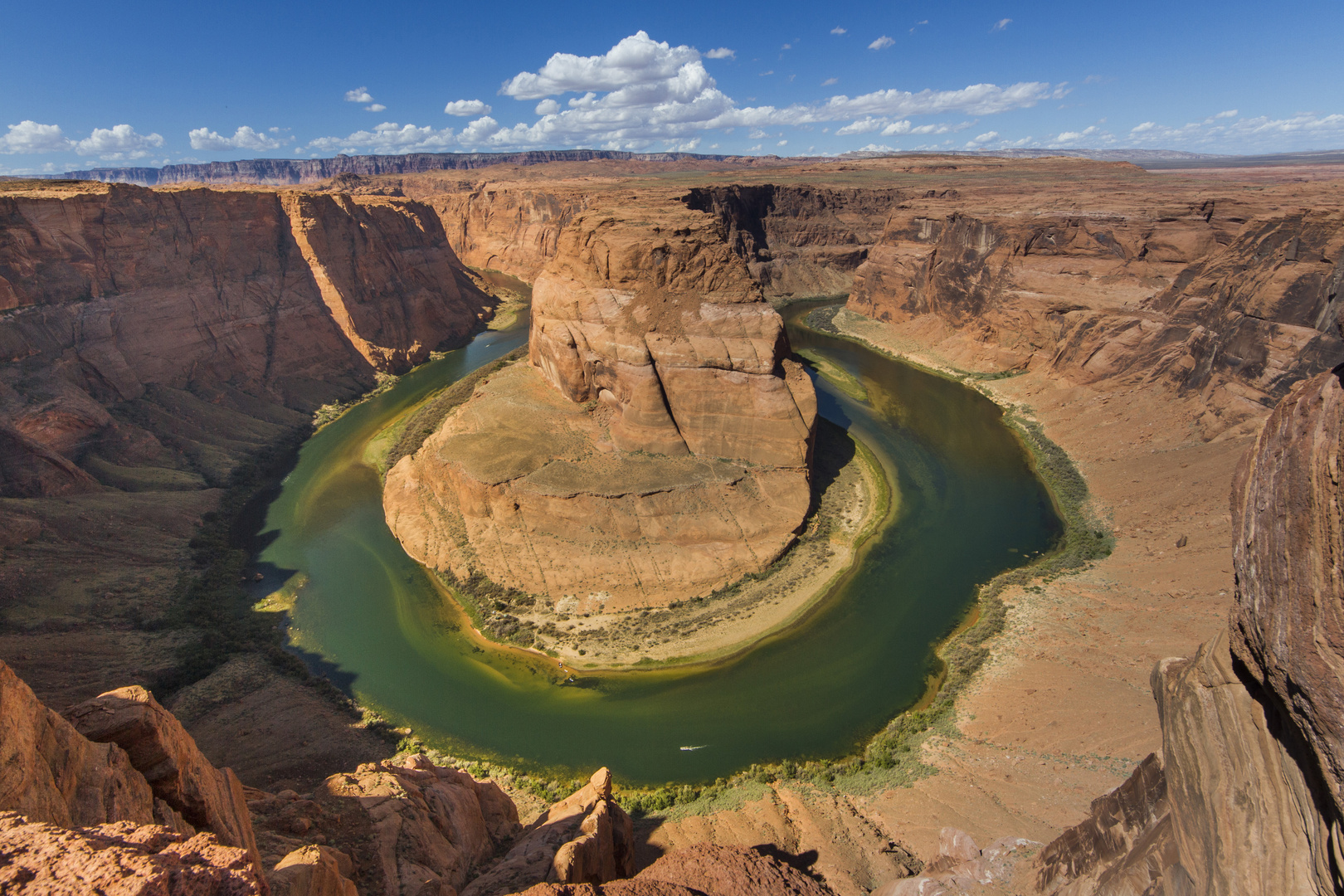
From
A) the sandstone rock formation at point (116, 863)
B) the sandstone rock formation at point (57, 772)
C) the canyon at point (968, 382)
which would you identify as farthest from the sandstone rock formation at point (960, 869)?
the sandstone rock formation at point (57, 772)

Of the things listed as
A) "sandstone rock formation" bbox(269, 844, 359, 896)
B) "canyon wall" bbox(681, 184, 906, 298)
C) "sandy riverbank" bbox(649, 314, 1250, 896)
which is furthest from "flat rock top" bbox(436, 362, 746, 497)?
"canyon wall" bbox(681, 184, 906, 298)

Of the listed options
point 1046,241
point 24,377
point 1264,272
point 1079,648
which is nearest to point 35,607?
point 24,377

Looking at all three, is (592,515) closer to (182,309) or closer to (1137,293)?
(182,309)

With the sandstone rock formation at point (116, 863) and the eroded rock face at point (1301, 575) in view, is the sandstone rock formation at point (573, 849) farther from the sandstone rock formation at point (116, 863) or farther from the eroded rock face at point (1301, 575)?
the eroded rock face at point (1301, 575)

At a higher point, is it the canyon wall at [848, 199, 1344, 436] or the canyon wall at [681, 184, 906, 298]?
the canyon wall at [681, 184, 906, 298]

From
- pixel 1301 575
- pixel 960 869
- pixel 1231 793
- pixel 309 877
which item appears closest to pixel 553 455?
pixel 309 877

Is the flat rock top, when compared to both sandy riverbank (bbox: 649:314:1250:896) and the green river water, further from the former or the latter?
sandy riverbank (bbox: 649:314:1250:896)
